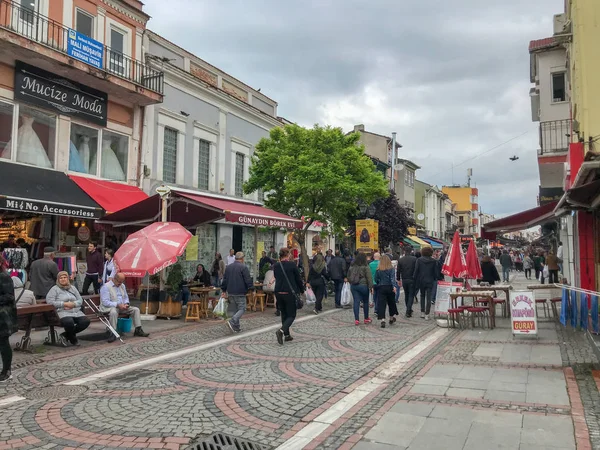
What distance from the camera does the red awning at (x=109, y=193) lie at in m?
14.2

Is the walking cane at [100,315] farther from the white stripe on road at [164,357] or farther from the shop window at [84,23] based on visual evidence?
the shop window at [84,23]

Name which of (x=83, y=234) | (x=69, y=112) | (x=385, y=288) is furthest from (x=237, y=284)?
(x=69, y=112)

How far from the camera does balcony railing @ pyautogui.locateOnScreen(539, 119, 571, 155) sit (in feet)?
48.7

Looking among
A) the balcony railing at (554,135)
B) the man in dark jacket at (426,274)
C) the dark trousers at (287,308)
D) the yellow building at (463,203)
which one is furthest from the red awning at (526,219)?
the yellow building at (463,203)

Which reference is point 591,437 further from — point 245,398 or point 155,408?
point 155,408

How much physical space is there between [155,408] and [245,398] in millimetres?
Answer: 1001

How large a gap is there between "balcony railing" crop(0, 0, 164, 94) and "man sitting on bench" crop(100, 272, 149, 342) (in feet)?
24.3

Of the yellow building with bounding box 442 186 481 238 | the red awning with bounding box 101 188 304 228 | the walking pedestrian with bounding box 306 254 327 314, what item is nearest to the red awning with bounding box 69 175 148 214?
the red awning with bounding box 101 188 304 228

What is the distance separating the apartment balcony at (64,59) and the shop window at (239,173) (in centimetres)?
646

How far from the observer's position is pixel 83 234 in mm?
15008

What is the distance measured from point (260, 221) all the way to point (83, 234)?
18.9ft

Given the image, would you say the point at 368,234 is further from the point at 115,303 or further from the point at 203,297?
the point at 115,303

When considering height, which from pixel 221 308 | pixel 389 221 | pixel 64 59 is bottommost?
pixel 221 308

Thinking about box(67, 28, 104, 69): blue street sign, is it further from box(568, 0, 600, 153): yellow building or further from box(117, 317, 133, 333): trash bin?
box(568, 0, 600, 153): yellow building
